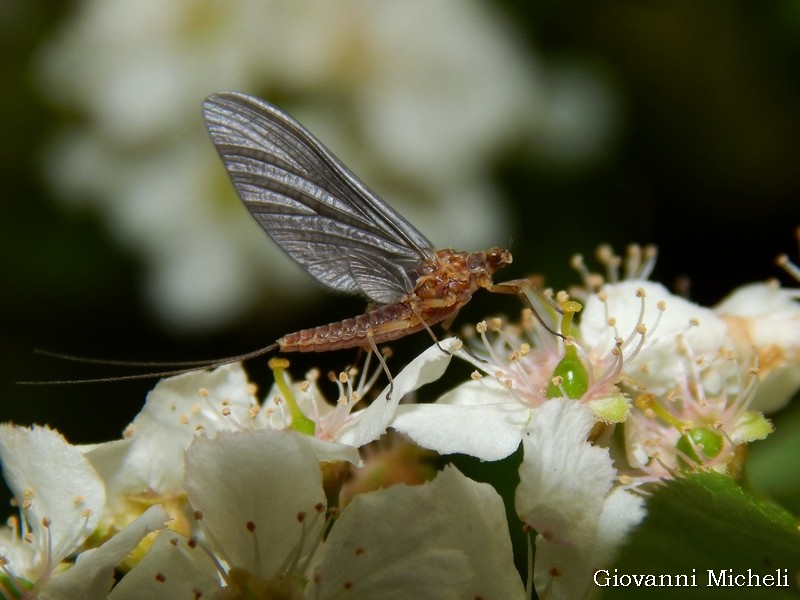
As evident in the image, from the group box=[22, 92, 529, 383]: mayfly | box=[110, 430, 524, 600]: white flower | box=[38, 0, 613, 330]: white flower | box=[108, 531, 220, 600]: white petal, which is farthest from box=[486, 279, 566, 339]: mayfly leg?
box=[38, 0, 613, 330]: white flower

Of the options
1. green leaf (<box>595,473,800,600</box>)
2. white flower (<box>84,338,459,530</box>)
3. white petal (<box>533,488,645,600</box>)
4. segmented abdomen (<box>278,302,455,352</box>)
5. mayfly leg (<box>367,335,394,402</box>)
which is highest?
segmented abdomen (<box>278,302,455,352</box>)

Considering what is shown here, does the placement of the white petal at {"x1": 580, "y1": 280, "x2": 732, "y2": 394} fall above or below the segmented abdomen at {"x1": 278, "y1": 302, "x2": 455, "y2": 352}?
below

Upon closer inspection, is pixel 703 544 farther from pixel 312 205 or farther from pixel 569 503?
pixel 312 205

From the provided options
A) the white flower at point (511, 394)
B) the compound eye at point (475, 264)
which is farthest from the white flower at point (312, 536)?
the compound eye at point (475, 264)

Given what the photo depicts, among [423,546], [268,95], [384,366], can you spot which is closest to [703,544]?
[423,546]

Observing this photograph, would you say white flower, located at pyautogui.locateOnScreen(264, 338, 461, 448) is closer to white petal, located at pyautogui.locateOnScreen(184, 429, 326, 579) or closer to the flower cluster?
the flower cluster

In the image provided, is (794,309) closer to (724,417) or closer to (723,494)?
(724,417)

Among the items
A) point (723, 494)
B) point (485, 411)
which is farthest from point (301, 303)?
point (723, 494)

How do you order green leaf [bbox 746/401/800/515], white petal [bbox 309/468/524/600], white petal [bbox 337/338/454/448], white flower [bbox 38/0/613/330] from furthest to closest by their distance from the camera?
white flower [bbox 38/0/613/330], green leaf [bbox 746/401/800/515], white petal [bbox 337/338/454/448], white petal [bbox 309/468/524/600]
